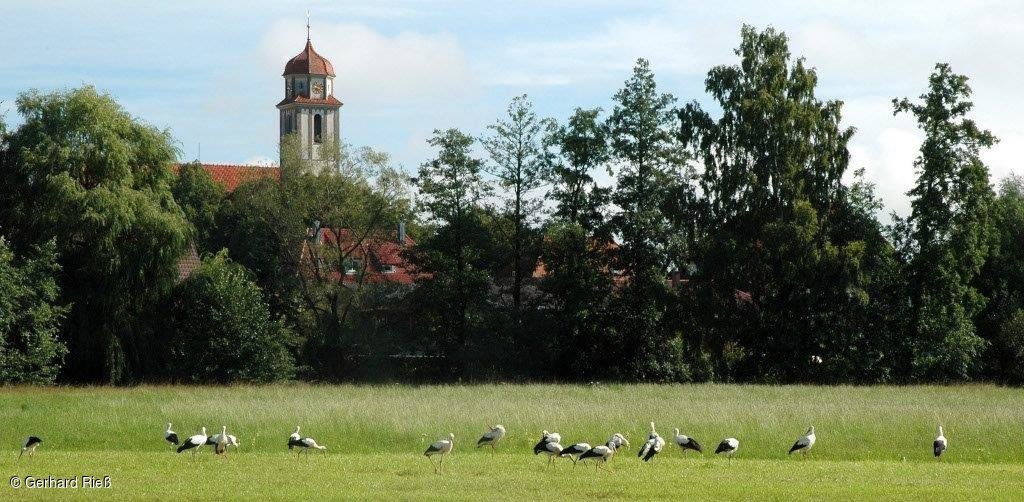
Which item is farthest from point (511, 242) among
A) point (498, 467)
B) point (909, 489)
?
point (909, 489)

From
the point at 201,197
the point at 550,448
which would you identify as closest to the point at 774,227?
the point at 550,448

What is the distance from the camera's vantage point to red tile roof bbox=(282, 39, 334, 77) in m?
153

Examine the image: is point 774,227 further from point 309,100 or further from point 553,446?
point 309,100

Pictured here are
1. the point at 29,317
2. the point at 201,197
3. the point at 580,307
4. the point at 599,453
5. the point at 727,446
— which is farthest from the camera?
the point at 201,197

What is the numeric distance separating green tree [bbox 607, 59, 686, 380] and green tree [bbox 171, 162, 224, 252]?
22912mm

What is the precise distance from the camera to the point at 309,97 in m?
153

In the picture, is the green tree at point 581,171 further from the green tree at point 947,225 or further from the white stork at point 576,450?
the white stork at point 576,450

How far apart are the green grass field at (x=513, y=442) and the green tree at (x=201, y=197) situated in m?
25.5

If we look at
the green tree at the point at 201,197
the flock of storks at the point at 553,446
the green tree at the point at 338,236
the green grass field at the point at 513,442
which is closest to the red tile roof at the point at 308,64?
the green tree at the point at 201,197

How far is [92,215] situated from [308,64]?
103 metres

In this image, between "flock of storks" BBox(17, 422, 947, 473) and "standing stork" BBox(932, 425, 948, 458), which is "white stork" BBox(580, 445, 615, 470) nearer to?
"flock of storks" BBox(17, 422, 947, 473)

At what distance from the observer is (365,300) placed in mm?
64500

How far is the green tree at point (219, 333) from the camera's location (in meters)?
57.2

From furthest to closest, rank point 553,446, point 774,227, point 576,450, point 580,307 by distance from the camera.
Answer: point 580,307 → point 774,227 → point 553,446 → point 576,450
